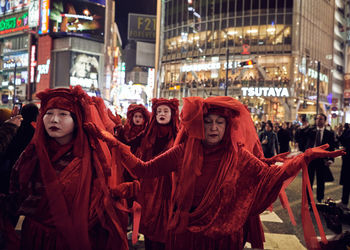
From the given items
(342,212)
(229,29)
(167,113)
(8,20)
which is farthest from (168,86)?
(342,212)

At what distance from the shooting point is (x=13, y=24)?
61531mm

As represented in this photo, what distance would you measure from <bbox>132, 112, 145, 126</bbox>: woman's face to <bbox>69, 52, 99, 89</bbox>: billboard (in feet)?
146

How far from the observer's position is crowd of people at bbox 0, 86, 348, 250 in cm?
239

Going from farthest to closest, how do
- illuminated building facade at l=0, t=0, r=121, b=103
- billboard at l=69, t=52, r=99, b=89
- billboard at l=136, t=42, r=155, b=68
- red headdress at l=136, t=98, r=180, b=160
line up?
billboard at l=136, t=42, r=155, b=68, billboard at l=69, t=52, r=99, b=89, illuminated building facade at l=0, t=0, r=121, b=103, red headdress at l=136, t=98, r=180, b=160

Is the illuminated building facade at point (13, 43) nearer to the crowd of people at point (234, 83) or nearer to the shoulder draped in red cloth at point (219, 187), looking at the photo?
the crowd of people at point (234, 83)

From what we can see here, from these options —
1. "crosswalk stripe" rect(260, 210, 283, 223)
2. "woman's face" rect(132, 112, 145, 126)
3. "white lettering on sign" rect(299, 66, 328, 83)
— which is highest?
"white lettering on sign" rect(299, 66, 328, 83)

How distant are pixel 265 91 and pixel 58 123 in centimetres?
4058

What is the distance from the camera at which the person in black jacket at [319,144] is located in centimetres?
704

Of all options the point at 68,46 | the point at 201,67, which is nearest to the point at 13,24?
the point at 68,46

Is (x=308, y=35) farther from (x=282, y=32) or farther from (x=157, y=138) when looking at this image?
(x=157, y=138)

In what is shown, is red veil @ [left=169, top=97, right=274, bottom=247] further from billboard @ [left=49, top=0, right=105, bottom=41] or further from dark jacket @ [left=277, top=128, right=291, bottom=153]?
billboard @ [left=49, top=0, right=105, bottom=41]

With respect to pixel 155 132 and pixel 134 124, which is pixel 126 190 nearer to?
pixel 155 132

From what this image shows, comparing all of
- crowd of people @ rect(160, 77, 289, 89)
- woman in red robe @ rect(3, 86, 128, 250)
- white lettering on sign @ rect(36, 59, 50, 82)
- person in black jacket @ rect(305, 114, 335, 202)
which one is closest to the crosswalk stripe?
person in black jacket @ rect(305, 114, 335, 202)

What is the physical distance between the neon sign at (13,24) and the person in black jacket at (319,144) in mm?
60531
